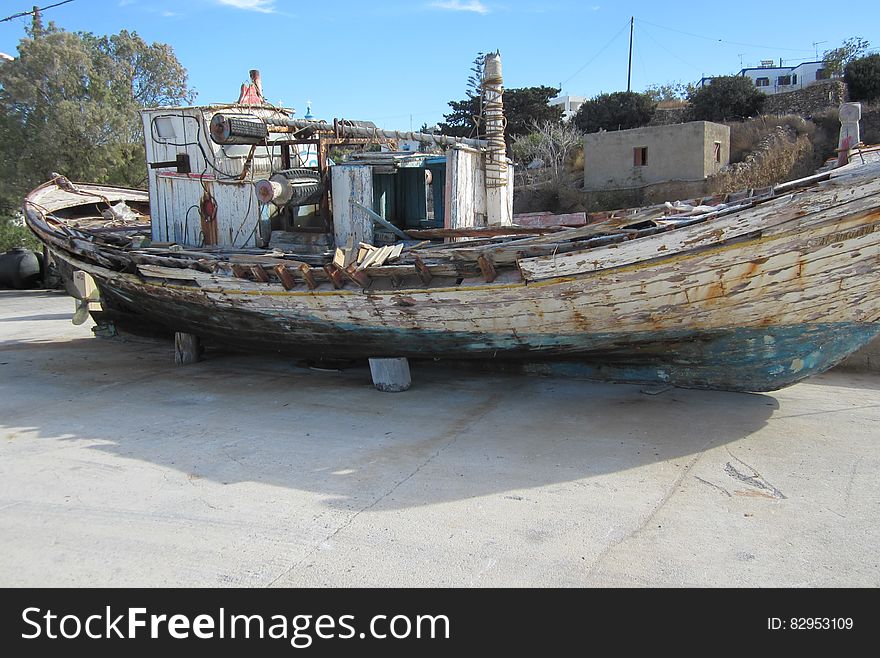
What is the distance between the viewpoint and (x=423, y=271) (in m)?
6.17

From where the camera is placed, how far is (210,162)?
334 inches

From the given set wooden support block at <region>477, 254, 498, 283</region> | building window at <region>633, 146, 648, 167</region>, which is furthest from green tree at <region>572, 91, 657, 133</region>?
wooden support block at <region>477, 254, 498, 283</region>

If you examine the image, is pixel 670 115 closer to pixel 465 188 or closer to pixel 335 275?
pixel 465 188

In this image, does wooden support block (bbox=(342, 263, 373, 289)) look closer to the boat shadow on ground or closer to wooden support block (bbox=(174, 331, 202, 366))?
the boat shadow on ground

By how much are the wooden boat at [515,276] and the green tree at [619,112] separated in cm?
2427

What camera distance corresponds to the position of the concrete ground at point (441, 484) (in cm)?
356

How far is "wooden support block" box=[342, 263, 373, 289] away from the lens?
638cm

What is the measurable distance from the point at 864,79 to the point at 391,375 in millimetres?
29047

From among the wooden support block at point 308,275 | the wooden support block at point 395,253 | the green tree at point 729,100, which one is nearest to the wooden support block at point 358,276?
the wooden support block at point 395,253

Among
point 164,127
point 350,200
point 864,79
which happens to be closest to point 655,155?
point 350,200

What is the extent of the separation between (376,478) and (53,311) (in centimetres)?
1174
